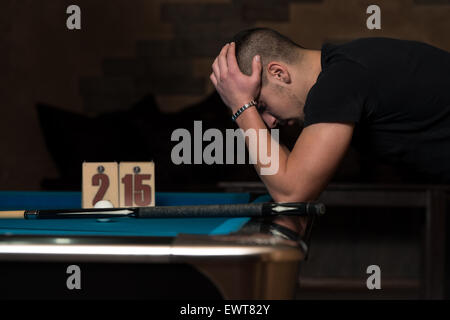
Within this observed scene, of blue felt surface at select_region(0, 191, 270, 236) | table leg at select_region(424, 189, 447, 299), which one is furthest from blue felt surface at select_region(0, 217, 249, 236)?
table leg at select_region(424, 189, 447, 299)

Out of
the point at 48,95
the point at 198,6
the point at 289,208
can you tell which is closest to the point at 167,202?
the point at 289,208

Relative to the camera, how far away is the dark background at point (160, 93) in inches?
142

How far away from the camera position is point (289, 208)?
1435 mm

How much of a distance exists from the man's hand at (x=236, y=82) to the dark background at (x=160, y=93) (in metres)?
1.60

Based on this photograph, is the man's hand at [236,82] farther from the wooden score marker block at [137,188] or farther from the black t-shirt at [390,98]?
the wooden score marker block at [137,188]

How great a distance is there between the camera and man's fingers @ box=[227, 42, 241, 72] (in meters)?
1.84

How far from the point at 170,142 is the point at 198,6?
1.23 m

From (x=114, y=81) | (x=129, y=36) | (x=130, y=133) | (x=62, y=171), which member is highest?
(x=129, y=36)

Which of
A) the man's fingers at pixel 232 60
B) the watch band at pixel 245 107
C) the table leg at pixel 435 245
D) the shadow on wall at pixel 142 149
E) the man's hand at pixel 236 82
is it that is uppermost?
the man's fingers at pixel 232 60

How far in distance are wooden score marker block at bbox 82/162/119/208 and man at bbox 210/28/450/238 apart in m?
0.46

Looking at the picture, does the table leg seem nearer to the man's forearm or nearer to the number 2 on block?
the man's forearm

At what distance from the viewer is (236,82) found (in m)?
1.84

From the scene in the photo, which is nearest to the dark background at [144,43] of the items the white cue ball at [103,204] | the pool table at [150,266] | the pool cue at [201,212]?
the white cue ball at [103,204]
